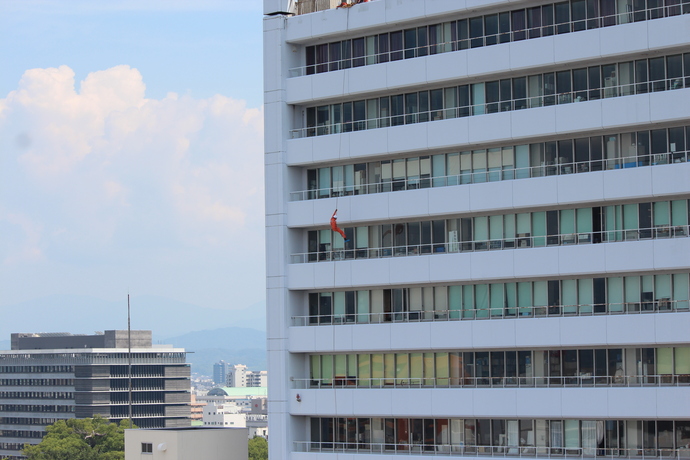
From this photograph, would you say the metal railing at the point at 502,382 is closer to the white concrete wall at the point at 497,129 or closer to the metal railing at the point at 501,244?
the metal railing at the point at 501,244

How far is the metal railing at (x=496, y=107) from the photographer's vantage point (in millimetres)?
59219

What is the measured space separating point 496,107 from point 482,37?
4.19 m

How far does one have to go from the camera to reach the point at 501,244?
205 feet

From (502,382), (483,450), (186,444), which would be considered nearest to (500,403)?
(502,382)

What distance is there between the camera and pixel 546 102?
2436 inches

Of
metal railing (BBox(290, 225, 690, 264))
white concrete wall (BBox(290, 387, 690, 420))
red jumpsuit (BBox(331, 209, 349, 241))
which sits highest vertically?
red jumpsuit (BBox(331, 209, 349, 241))

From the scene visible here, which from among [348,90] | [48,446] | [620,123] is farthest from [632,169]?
[48,446]

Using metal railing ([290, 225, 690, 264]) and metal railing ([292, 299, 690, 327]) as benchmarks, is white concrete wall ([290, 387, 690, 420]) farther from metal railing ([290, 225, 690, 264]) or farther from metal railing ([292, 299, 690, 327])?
metal railing ([290, 225, 690, 264])

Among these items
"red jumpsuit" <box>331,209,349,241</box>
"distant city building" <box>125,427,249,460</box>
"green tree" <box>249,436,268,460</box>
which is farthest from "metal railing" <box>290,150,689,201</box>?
"green tree" <box>249,436,268,460</box>

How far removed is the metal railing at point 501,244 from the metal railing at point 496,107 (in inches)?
286

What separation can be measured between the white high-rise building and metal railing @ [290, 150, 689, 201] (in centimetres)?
13

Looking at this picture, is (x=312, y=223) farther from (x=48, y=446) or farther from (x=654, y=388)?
(x=48, y=446)

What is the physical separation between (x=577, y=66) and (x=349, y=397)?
22.8 meters

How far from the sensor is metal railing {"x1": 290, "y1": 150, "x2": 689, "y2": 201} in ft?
194
